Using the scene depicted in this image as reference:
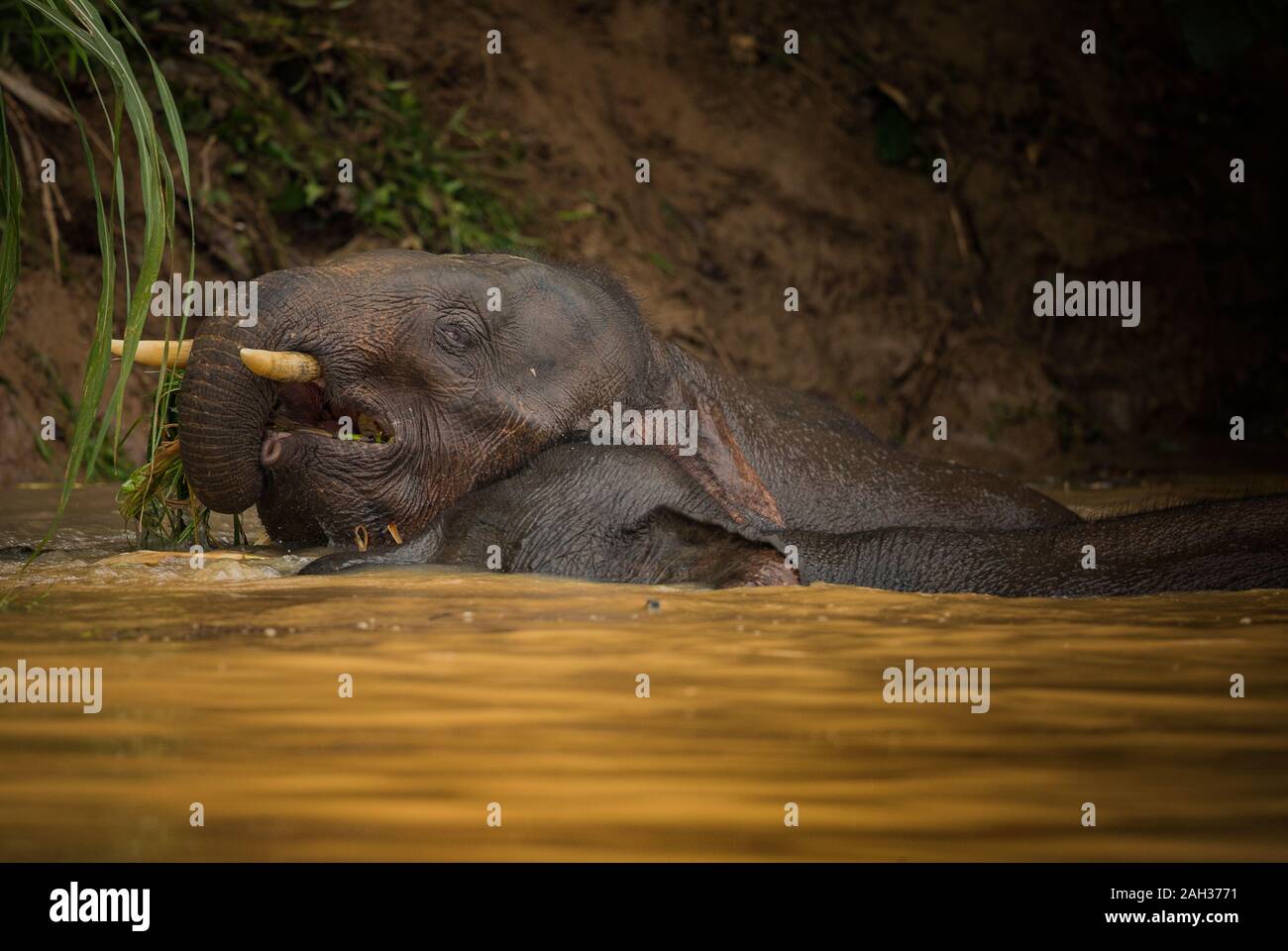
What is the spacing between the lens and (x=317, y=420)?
5793 millimetres

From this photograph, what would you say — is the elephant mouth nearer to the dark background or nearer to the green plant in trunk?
the green plant in trunk

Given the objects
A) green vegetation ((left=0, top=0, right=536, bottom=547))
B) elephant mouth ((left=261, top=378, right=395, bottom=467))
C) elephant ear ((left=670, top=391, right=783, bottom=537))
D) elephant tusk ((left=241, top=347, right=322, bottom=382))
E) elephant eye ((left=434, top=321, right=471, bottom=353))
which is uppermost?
green vegetation ((left=0, top=0, right=536, bottom=547))

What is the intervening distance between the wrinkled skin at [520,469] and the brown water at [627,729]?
0.54m

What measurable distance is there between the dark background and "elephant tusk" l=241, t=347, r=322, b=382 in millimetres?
4597

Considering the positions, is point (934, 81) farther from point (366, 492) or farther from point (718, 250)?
point (366, 492)

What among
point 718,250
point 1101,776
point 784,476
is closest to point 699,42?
point 718,250

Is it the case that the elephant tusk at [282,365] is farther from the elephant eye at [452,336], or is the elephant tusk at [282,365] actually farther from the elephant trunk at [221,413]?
the elephant eye at [452,336]

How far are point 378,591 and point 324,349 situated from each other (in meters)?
1.01

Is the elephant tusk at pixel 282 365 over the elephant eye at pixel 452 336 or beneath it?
beneath

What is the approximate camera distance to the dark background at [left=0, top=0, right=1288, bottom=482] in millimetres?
10586

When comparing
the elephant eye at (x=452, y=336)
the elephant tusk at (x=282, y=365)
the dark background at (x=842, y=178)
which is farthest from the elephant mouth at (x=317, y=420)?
the dark background at (x=842, y=178)

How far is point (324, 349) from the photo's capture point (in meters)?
5.57

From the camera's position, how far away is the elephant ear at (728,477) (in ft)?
18.7

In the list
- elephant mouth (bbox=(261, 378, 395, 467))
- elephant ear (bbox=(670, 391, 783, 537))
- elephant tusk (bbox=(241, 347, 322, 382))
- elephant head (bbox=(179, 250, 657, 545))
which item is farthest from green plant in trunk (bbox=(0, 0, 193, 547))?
elephant ear (bbox=(670, 391, 783, 537))
